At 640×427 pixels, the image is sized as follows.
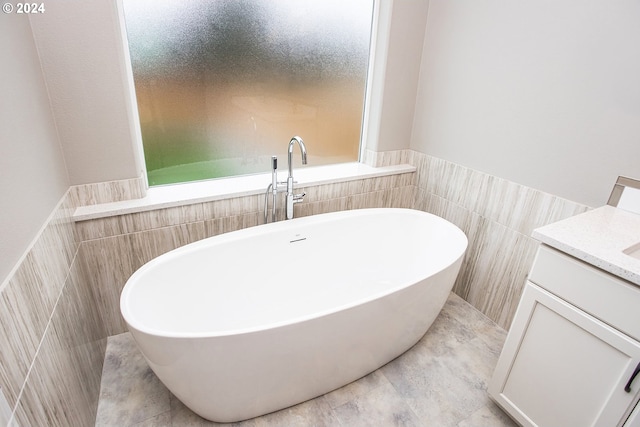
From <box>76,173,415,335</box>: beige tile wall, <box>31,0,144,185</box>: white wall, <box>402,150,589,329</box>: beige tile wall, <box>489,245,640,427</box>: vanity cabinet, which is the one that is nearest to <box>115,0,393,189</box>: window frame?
<box>31,0,144,185</box>: white wall

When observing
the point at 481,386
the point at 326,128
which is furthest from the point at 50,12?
the point at 481,386

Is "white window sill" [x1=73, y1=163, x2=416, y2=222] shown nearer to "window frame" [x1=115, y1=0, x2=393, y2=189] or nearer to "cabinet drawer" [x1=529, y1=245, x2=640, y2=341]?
"window frame" [x1=115, y1=0, x2=393, y2=189]

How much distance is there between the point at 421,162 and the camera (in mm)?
2459

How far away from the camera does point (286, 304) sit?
1960 millimetres

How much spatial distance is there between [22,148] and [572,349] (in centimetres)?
202

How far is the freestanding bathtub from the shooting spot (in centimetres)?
121

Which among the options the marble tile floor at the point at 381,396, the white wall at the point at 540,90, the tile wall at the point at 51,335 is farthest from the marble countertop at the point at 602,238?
the tile wall at the point at 51,335

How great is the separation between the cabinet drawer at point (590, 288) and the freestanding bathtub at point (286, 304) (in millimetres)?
458

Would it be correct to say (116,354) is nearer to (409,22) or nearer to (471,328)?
(471,328)

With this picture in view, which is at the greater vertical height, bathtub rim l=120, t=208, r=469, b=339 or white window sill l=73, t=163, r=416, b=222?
white window sill l=73, t=163, r=416, b=222

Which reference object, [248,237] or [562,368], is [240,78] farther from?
[562,368]

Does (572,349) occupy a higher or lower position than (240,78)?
lower

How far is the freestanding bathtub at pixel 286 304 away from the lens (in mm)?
1212

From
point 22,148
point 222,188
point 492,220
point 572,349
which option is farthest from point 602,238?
point 22,148
